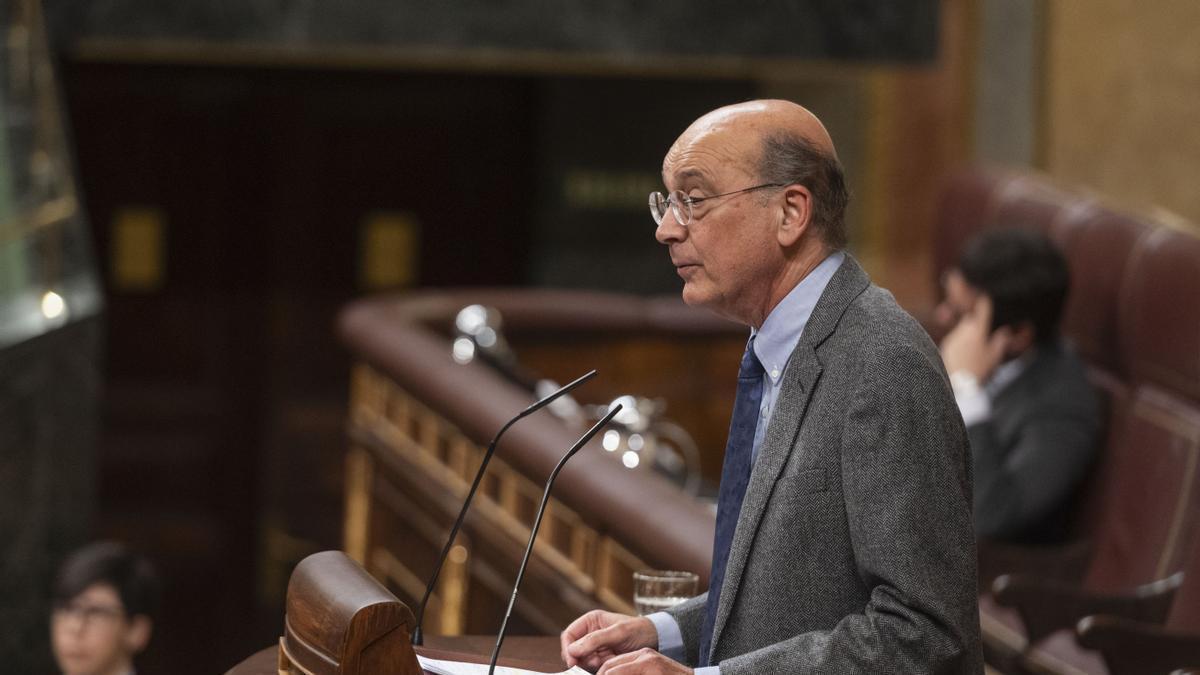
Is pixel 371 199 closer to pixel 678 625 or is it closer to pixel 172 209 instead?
pixel 172 209

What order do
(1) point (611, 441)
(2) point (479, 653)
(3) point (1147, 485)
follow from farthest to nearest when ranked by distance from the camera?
1. (3) point (1147, 485)
2. (1) point (611, 441)
3. (2) point (479, 653)

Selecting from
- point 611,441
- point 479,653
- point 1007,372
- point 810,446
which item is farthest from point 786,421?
point 1007,372

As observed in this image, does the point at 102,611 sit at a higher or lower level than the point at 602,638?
lower

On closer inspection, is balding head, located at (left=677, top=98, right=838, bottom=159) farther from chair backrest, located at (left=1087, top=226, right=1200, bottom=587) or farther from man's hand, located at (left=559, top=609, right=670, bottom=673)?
chair backrest, located at (left=1087, top=226, right=1200, bottom=587)

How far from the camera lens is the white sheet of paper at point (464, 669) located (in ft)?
6.22

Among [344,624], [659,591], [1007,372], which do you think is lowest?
[1007,372]

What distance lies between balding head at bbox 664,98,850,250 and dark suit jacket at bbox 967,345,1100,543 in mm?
2418

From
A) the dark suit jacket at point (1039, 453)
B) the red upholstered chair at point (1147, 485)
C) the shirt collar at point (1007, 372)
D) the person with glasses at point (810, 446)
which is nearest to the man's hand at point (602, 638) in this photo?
the person with glasses at point (810, 446)

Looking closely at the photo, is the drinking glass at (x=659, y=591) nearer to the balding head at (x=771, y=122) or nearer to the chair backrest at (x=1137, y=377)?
the balding head at (x=771, y=122)

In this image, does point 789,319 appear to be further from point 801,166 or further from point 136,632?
point 136,632

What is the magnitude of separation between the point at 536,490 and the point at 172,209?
15.4 feet

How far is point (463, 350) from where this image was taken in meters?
5.28

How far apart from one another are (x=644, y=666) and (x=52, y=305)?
418 centimetres

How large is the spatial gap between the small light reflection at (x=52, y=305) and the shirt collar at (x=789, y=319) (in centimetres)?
399
